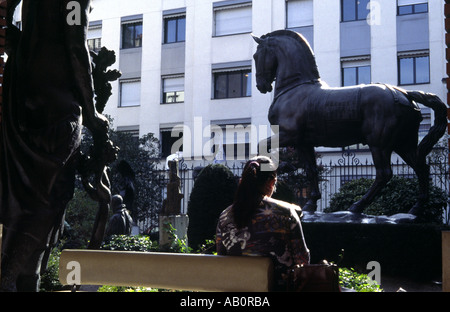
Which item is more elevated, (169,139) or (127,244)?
(169,139)

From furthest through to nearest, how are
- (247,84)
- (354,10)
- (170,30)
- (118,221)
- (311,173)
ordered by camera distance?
(170,30) → (247,84) → (354,10) → (118,221) → (311,173)

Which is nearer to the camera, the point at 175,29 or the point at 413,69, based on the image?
the point at 413,69

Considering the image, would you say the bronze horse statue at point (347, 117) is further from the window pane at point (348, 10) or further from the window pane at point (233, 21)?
the window pane at point (233, 21)

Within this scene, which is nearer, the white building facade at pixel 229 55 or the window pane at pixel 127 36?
the white building facade at pixel 229 55

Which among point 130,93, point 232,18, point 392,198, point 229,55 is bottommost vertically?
point 392,198

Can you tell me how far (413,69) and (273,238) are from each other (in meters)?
20.3

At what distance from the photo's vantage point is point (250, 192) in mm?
3279

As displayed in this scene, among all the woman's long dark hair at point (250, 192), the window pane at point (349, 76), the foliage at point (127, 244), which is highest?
the window pane at point (349, 76)

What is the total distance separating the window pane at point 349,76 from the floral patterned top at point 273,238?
66.9 ft

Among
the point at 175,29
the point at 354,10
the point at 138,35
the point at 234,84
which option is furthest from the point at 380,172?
the point at 138,35

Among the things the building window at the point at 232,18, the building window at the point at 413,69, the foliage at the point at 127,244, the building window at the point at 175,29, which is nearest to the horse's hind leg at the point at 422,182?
the foliage at the point at 127,244

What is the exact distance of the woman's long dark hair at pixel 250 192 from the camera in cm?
323

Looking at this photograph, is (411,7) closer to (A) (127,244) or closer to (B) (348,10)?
(B) (348,10)
